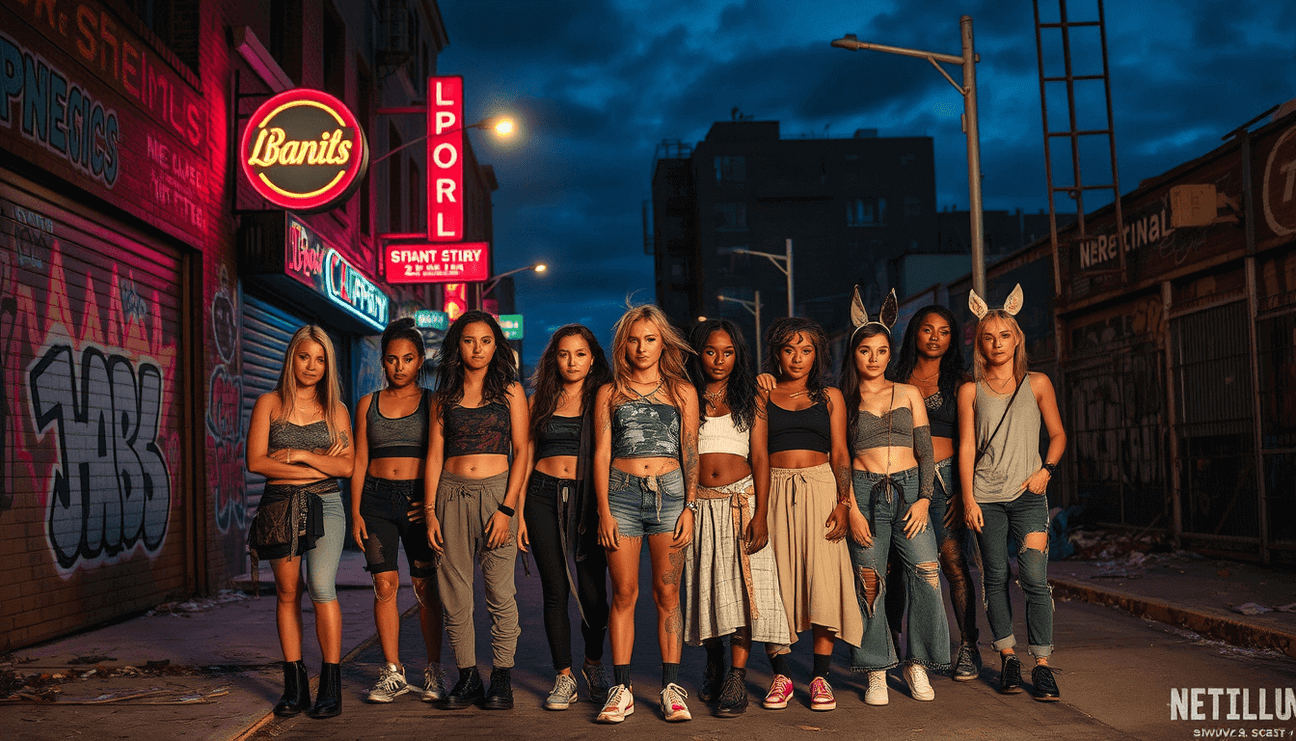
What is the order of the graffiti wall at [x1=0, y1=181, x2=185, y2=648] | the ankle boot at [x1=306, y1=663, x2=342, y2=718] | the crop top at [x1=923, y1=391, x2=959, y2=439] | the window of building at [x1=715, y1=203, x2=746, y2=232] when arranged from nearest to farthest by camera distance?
the ankle boot at [x1=306, y1=663, x2=342, y2=718], the crop top at [x1=923, y1=391, x2=959, y2=439], the graffiti wall at [x1=0, y1=181, x2=185, y2=648], the window of building at [x1=715, y1=203, x2=746, y2=232]

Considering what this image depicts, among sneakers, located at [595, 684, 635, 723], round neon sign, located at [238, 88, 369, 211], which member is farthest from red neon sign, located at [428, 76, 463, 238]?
sneakers, located at [595, 684, 635, 723]

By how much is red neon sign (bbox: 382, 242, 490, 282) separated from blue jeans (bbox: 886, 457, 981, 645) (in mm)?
14575

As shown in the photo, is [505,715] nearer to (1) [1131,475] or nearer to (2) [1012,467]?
(2) [1012,467]

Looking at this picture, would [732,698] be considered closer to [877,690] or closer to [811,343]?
[877,690]

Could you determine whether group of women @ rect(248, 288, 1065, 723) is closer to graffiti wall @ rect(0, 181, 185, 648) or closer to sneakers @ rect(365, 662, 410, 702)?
sneakers @ rect(365, 662, 410, 702)

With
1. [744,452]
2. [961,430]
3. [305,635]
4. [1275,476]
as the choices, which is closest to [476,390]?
[744,452]

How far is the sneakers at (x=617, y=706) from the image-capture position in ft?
17.2

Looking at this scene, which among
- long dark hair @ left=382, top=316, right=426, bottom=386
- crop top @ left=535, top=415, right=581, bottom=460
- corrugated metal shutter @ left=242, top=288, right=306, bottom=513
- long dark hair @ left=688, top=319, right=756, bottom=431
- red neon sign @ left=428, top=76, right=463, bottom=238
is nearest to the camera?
long dark hair @ left=688, top=319, right=756, bottom=431

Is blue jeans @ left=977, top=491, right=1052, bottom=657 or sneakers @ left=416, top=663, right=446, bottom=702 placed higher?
blue jeans @ left=977, top=491, right=1052, bottom=657

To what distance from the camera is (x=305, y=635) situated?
8.16 metres

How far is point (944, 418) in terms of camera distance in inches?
244

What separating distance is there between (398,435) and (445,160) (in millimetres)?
16332

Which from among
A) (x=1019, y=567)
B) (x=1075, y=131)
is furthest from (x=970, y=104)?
(x=1019, y=567)

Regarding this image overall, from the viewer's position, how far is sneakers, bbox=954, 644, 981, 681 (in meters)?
6.10
